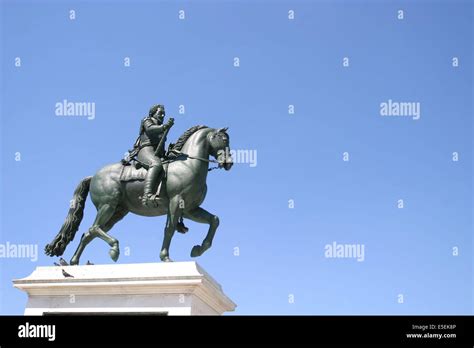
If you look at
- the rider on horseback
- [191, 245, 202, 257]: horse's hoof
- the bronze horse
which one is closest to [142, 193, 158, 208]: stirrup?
the rider on horseback

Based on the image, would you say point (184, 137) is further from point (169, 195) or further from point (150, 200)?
point (150, 200)

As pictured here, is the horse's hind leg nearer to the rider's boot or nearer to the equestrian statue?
the equestrian statue

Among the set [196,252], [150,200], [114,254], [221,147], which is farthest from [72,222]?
[221,147]

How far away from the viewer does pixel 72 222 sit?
15.6 m

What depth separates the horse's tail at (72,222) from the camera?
15.4 metres

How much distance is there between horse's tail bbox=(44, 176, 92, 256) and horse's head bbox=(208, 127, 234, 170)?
2899 mm

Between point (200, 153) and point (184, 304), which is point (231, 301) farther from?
point (200, 153)

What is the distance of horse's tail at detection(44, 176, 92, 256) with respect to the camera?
15.4 metres

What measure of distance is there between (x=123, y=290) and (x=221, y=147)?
367 centimetres
